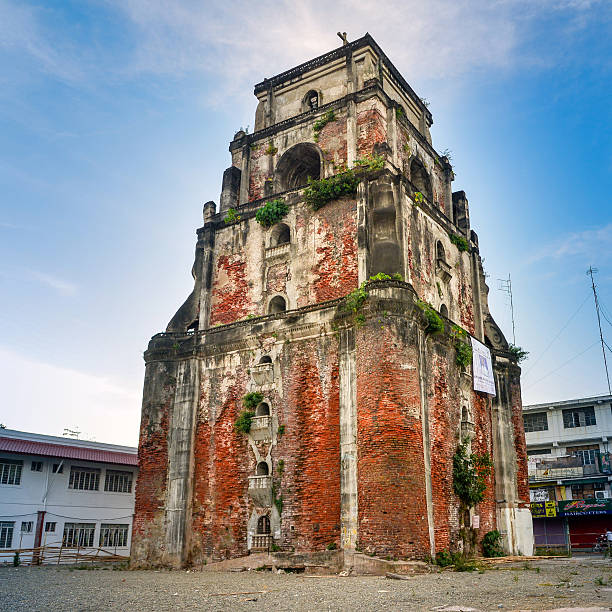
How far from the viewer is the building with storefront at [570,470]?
32844 millimetres

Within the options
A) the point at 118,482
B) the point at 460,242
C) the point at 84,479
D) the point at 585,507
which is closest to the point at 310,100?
the point at 460,242

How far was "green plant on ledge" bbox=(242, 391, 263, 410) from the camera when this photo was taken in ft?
63.3

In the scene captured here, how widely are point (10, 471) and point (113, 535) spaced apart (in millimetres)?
6119

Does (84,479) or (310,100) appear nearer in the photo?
(310,100)

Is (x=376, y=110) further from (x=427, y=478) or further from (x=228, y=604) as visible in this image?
(x=228, y=604)

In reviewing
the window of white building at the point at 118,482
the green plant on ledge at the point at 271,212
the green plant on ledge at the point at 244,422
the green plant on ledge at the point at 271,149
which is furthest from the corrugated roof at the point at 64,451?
the green plant on ledge at the point at 271,149

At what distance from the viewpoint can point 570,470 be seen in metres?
35.7

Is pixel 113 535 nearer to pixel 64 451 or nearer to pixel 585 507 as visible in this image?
pixel 64 451

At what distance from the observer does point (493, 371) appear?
925 inches

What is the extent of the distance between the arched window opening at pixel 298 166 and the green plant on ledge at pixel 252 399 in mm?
7619

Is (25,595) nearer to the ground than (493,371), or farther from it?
nearer to the ground

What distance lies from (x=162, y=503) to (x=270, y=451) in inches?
152

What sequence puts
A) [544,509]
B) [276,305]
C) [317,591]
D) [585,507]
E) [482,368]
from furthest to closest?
[544,509], [585,507], [482,368], [276,305], [317,591]

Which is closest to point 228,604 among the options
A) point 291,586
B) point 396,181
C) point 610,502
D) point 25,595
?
point 291,586
